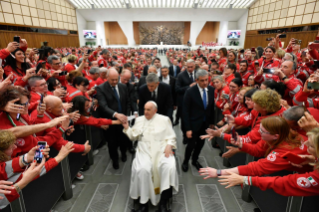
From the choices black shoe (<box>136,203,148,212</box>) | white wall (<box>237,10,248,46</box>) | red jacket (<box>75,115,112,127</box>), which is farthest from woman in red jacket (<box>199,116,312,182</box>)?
white wall (<box>237,10,248,46</box>)

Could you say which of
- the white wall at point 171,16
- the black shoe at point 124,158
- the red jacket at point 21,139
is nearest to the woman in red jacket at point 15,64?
the red jacket at point 21,139

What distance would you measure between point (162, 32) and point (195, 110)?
28.6m

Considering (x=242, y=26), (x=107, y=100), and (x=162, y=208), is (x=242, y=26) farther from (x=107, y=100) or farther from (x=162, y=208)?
(x=162, y=208)

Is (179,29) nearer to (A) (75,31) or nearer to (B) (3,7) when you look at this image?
(A) (75,31)

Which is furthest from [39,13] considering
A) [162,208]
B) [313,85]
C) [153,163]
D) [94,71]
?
[313,85]

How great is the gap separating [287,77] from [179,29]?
93.1 ft

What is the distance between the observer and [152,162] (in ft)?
8.07

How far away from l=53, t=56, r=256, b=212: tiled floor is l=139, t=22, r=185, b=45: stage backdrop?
28500 mm

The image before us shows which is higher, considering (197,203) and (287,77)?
(287,77)

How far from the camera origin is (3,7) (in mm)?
12547

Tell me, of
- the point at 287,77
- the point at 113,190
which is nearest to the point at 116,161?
the point at 113,190

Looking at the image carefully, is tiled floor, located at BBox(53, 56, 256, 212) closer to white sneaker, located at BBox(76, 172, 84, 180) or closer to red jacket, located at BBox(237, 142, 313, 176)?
white sneaker, located at BBox(76, 172, 84, 180)

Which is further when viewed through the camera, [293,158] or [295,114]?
[295,114]

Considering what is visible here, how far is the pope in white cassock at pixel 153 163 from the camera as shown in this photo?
2289 millimetres
